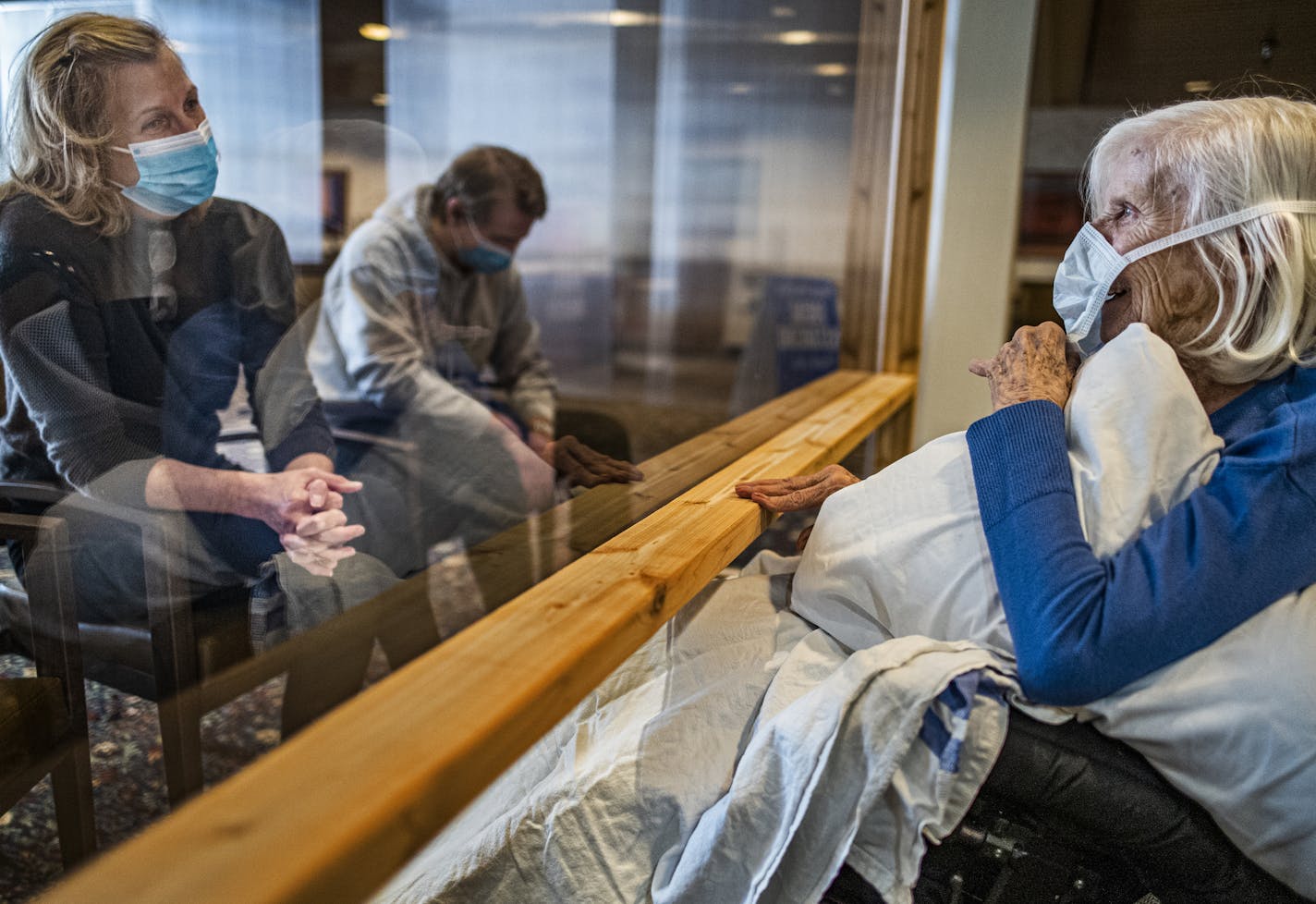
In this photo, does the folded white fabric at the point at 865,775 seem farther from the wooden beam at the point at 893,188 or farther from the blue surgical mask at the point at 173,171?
the wooden beam at the point at 893,188

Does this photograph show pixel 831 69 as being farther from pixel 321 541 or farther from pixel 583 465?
pixel 321 541

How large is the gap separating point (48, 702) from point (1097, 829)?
3.67 feet

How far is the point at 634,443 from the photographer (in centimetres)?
267

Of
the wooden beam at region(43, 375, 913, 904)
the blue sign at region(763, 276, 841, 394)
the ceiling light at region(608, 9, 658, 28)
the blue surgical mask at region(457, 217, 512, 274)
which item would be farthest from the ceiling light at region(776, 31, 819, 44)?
the wooden beam at region(43, 375, 913, 904)

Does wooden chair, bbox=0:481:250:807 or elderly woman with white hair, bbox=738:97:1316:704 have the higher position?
elderly woman with white hair, bbox=738:97:1316:704

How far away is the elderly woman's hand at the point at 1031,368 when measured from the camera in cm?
102

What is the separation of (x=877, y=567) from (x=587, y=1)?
4075 millimetres

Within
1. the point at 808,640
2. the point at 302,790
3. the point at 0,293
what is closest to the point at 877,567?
the point at 808,640

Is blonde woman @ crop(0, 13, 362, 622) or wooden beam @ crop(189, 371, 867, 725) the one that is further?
blonde woman @ crop(0, 13, 362, 622)

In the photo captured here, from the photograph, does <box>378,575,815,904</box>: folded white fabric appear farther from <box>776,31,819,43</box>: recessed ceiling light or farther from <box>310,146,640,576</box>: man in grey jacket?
<box>776,31,819,43</box>: recessed ceiling light

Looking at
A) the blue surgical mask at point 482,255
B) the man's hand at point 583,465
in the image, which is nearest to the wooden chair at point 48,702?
the man's hand at point 583,465

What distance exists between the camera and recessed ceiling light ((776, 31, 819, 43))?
3.79 m

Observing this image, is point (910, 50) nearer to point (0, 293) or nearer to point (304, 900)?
point (0, 293)

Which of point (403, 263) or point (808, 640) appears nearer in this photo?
point (808, 640)
